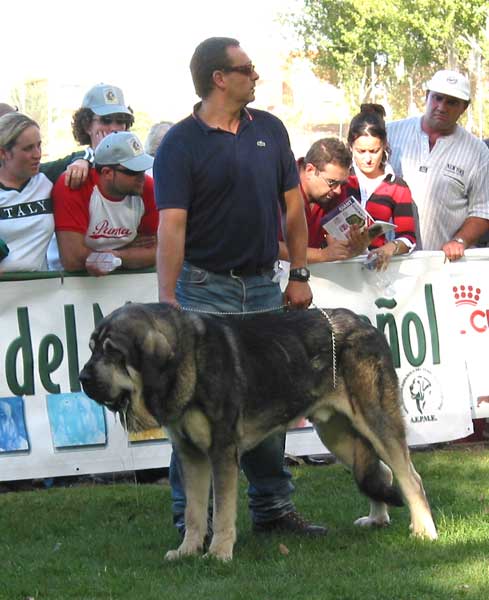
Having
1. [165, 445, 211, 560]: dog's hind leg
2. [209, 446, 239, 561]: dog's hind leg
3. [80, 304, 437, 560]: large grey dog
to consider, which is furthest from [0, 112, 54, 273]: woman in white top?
[209, 446, 239, 561]: dog's hind leg

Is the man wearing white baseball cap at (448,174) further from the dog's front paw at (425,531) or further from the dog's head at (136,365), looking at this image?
the dog's head at (136,365)

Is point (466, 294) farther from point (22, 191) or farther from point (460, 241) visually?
point (22, 191)

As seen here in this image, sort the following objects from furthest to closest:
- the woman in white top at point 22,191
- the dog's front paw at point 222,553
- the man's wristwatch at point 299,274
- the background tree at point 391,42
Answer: the background tree at point 391,42 < the woman in white top at point 22,191 < the man's wristwatch at point 299,274 < the dog's front paw at point 222,553

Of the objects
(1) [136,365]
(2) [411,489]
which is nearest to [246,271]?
(1) [136,365]

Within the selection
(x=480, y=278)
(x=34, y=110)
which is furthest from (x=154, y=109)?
(x=480, y=278)

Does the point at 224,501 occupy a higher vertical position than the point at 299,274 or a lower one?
lower

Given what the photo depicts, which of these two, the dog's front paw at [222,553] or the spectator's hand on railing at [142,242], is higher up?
the spectator's hand on railing at [142,242]

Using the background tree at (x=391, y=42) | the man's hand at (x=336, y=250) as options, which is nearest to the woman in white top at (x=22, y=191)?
the man's hand at (x=336, y=250)

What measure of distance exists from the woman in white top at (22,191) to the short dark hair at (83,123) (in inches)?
35.6

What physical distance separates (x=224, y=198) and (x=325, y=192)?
1.99 metres

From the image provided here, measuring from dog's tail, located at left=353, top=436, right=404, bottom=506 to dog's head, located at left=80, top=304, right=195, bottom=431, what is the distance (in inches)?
50.0

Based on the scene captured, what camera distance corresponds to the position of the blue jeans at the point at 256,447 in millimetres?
6453

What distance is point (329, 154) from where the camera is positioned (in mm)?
7988

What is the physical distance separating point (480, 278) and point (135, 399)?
423 cm
